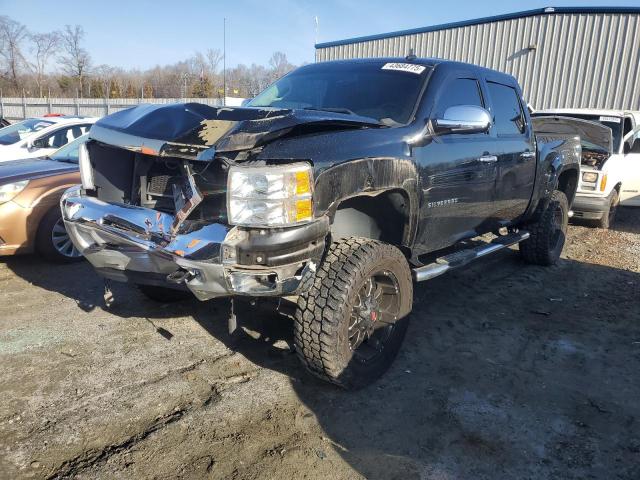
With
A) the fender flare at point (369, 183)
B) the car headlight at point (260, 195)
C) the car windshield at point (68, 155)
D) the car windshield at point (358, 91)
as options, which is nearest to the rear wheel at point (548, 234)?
the car windshield at point (358, 91)

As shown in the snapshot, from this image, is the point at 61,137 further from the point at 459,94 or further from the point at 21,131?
the point at 459,94

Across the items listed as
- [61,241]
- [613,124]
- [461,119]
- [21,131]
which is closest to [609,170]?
[613,124]

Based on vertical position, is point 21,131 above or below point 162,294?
above

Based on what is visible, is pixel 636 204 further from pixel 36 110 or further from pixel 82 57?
pixel 82 57

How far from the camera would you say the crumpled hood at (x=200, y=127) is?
268cm

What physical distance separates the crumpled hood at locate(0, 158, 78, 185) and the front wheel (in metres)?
3.82

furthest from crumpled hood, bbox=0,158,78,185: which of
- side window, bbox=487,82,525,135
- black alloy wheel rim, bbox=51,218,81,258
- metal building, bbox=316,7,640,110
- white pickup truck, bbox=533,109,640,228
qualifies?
metal building, bbox=316,7,640,110

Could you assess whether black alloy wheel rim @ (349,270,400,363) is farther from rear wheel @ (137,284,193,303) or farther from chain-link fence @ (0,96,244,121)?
chain-link fence @ (0,96,244,121)

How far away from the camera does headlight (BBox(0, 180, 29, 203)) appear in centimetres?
505

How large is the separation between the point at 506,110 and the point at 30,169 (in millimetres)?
4873

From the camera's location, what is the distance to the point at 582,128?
29.5 feet

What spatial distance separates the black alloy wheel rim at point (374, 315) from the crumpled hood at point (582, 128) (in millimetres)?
6339

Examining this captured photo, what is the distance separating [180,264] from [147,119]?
1005mm

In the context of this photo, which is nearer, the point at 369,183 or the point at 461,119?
the point at 369,183
